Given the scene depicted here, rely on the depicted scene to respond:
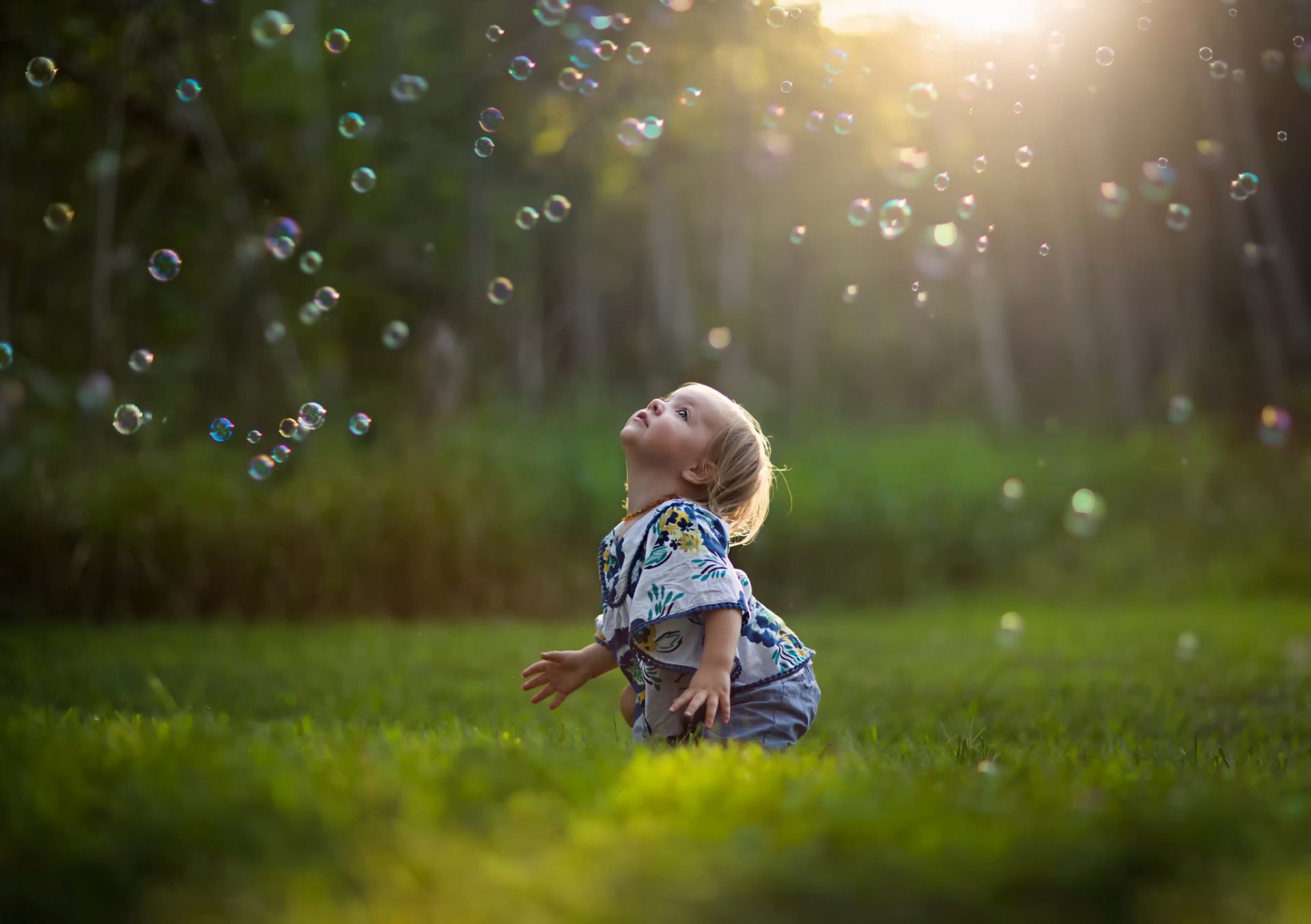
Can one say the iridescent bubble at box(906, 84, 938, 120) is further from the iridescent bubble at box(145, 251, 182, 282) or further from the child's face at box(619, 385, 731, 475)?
the iridescent bubble at box(145, 251, 182, 282)

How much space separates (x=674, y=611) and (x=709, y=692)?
0.74 feet

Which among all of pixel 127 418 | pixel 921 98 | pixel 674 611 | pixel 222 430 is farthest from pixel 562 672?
pixel 921 98

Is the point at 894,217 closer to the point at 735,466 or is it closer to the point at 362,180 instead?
the point at 362,180

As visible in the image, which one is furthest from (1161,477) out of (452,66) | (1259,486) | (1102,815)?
(1102,815)

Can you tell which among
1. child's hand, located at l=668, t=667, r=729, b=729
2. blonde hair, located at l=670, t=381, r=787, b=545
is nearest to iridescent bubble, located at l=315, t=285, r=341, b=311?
blonde hair, located at l=670, t=381, r=787, b=545

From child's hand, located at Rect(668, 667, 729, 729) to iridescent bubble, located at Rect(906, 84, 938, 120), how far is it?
4.39 meters

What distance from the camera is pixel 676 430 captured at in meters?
3.28

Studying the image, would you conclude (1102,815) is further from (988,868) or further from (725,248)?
(725,248)

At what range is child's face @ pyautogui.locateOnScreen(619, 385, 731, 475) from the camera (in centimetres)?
327

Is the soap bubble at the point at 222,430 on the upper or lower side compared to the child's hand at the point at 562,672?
upper

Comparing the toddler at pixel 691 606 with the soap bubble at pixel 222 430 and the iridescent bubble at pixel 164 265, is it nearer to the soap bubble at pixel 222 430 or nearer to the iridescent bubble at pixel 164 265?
the soap bubble at pixel 222 430

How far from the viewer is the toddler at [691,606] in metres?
2.92

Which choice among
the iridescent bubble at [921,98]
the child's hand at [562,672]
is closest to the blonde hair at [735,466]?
the child's hand at [562,672]

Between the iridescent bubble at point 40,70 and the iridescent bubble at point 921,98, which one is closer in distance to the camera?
the iridescent bubble at point 40,70
